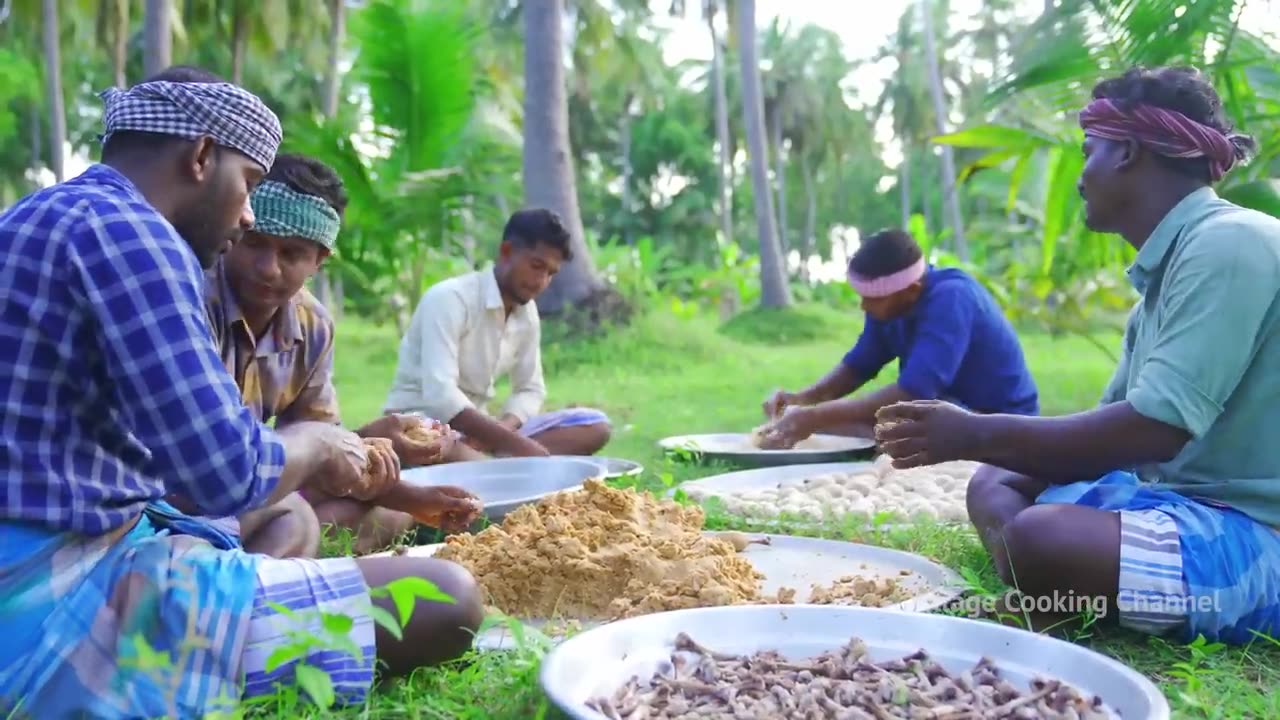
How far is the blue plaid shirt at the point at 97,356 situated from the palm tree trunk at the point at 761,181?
14600mm

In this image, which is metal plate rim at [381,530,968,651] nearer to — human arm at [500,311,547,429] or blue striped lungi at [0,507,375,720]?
blue striped lungi at [0,507,375,720]

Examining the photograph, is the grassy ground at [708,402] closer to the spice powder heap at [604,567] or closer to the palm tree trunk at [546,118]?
the spice powder heap at [604,567]

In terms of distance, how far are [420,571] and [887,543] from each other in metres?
1.85

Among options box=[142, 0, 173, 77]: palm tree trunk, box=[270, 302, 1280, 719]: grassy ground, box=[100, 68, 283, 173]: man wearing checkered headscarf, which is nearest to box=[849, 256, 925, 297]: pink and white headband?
box=[270, 302, 1280, 719]: grassy ground

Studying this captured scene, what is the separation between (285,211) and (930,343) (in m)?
2.70

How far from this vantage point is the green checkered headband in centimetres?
277

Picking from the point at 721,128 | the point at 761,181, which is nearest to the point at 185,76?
the point at 761,181

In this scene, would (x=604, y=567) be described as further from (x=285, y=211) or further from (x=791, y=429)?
(x=791, y=429)

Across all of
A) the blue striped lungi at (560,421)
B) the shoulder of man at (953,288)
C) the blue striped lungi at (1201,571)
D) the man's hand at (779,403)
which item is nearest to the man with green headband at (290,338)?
the blue striped lungi at (560,421)

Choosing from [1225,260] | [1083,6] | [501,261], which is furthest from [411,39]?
[1225,260]

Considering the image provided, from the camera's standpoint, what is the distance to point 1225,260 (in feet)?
7.47

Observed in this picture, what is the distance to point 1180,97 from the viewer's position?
2.47 m

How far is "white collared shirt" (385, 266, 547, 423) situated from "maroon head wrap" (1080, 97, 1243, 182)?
271 cm

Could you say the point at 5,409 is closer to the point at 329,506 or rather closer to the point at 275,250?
the point at 275,250
